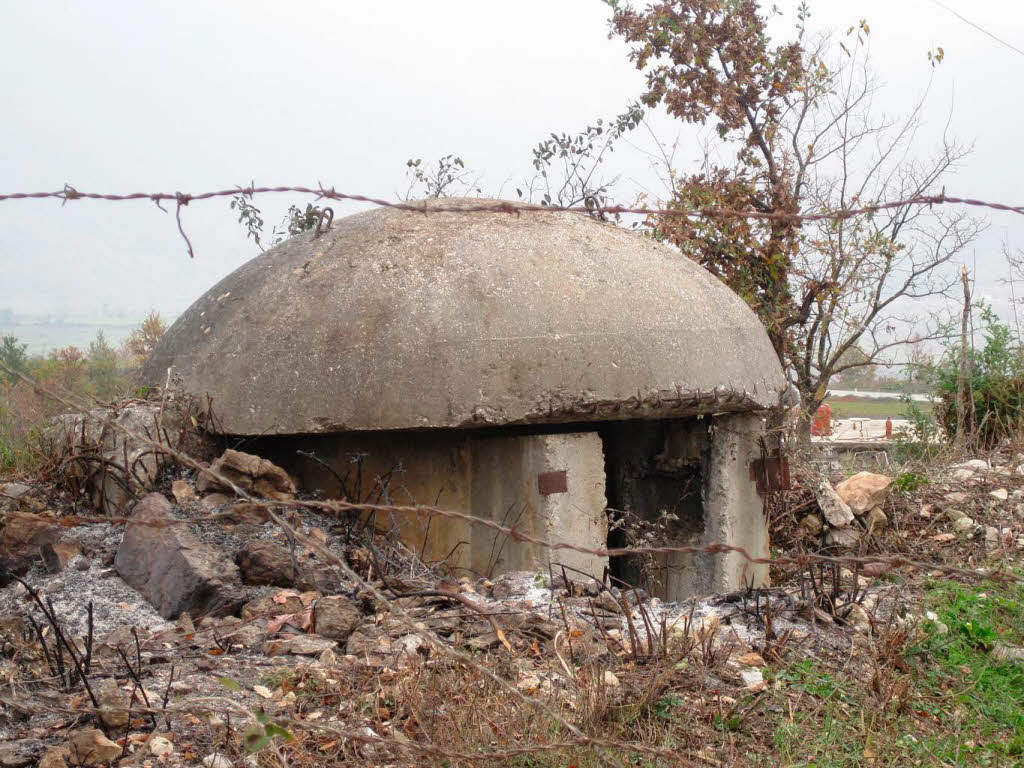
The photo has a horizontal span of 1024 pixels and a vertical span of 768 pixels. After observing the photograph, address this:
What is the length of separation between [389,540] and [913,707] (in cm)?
220

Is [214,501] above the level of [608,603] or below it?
above

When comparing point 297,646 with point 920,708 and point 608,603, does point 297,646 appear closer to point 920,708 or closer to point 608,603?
point 608,603

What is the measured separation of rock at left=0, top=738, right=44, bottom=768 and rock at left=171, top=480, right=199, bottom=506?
68.0 inches

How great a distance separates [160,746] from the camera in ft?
7.78

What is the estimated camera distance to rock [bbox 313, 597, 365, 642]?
3207 mm

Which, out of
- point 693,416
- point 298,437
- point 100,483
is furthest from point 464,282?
point 100,483

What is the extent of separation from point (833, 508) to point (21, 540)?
394 cm

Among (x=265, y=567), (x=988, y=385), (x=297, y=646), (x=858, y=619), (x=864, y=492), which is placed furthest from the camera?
(x=988, y=385)

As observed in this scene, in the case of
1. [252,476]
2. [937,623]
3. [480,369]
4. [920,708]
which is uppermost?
[480,369]

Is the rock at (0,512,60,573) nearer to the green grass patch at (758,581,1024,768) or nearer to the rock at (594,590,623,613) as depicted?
the rock at (594,590,623,613)

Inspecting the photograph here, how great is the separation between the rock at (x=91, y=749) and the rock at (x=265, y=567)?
53.9 inches

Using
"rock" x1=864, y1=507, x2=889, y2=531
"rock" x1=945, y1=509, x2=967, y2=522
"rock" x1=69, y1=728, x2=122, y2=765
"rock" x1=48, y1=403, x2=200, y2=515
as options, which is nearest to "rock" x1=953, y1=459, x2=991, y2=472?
"rock" x1=945, y1=509, x2=967, y2=522

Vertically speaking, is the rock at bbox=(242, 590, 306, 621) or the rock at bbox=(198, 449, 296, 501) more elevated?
the rock at bbox=(198, 449, 296, 501)

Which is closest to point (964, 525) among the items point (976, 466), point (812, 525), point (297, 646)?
point (812, 525)
